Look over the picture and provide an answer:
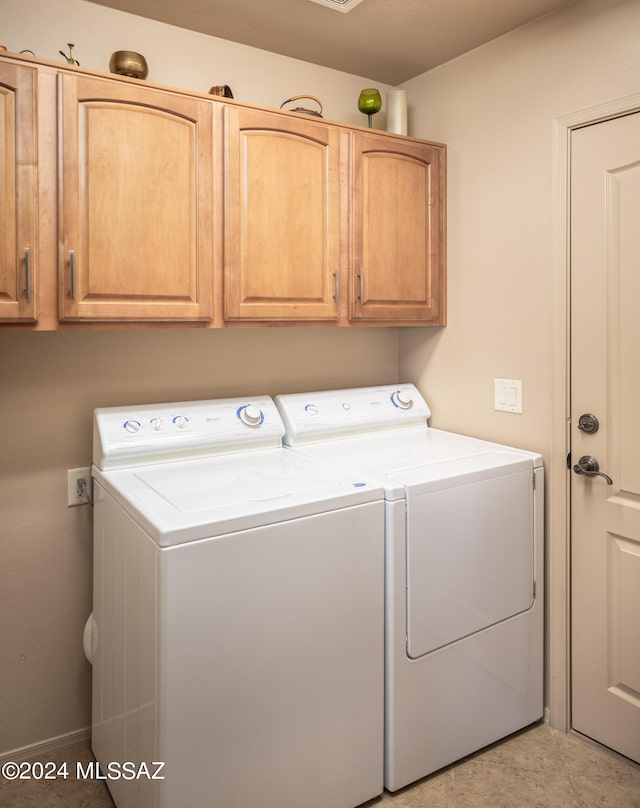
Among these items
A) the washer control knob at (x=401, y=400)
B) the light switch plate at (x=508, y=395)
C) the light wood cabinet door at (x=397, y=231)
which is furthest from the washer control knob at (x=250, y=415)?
the light switch plate at (x=508, y=395)

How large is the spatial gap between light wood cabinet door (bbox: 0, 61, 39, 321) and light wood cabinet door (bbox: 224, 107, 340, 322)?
1.84 feet

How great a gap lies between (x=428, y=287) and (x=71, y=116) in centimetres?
140

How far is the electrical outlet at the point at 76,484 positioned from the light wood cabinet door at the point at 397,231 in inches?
43.0

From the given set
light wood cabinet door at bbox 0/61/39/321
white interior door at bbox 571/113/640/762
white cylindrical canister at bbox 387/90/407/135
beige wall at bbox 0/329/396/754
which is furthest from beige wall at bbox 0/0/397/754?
white interior door at bbox 571/113/640/762

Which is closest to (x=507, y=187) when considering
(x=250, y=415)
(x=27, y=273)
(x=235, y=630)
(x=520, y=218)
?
(x=520, y=218)

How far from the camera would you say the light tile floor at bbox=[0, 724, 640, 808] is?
73.1 inches

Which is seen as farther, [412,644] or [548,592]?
[548,592]

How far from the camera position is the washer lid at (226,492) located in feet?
4.93

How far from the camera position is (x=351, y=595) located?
1.73 metres

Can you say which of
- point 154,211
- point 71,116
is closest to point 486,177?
point 154,211

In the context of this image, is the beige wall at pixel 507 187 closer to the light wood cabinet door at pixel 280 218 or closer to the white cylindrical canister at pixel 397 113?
the white cylindrical canister at pixel 397 113

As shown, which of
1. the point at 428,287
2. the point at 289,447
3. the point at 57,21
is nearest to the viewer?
the point at 57,21

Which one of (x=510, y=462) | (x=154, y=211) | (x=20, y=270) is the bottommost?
(x=510, y=462)

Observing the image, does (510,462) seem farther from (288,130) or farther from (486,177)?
(288,130)
